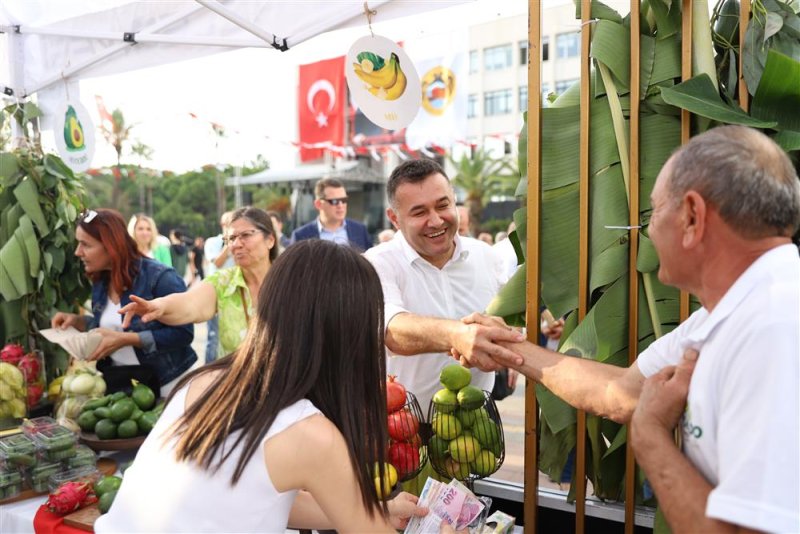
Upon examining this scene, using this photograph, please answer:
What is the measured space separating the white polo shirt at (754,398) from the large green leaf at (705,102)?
730 millimetres

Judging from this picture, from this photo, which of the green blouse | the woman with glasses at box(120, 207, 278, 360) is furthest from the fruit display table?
the green blouse

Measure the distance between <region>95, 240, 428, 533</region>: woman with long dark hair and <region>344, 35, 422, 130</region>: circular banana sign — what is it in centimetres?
141

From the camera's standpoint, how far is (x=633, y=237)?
6.84 feet

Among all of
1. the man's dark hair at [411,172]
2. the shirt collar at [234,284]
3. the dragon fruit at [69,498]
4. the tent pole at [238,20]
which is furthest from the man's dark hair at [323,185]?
the dragon fruit at [69,498]

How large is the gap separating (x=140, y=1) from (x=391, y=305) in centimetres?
230

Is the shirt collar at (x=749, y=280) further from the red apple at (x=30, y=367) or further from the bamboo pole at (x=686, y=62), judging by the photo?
the red apple at (x=30, y=367)

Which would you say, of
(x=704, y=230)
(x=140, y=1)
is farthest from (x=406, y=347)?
(x=140, y=1)

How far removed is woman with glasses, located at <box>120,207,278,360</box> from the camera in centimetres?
360

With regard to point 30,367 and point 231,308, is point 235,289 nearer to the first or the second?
point 231,308

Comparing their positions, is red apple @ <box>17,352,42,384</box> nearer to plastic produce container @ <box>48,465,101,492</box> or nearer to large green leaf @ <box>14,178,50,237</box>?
large green leaf @ <box>14,178,50,237</box>

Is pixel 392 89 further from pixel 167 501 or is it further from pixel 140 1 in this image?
pixel 167 501

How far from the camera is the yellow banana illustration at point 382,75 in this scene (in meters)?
2.97

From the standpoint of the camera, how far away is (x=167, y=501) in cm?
155

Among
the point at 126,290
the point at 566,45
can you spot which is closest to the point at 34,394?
the point at 126,290
